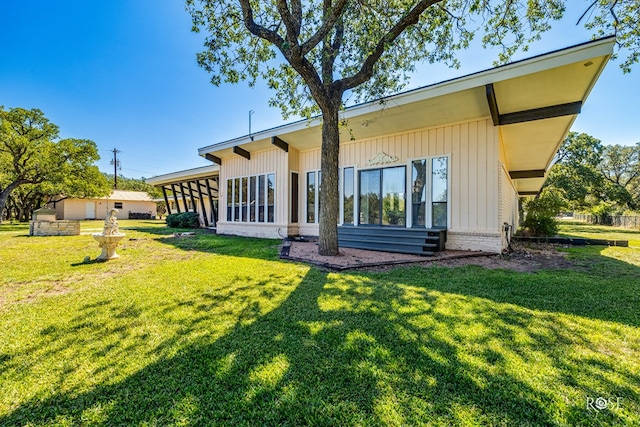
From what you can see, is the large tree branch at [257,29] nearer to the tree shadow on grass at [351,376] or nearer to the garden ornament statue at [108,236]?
the garden ornament statue at [108,236]

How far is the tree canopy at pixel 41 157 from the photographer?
649 inches

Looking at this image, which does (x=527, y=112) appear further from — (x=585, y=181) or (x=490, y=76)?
(x=585, y=181)

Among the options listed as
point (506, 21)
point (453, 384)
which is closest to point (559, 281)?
point (453, 384)

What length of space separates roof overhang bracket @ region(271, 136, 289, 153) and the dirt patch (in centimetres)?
500

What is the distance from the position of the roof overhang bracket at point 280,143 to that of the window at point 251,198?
129 cm

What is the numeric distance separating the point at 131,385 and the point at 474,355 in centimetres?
269

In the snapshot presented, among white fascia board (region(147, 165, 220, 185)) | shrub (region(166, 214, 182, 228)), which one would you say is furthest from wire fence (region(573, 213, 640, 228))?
shrub (region(166, 214, 182, 228))

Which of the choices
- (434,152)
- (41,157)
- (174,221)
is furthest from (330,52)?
(41,157)

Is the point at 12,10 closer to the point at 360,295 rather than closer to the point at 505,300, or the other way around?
the point at 360,295

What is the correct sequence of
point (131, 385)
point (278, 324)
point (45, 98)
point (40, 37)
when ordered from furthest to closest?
point (45, 98) < point (40, 37) < point (278, 324) < point (131, 385)

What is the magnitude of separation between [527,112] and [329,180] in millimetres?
5545

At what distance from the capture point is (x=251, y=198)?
12484mm

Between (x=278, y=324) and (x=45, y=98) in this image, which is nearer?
(x=278, y=324)

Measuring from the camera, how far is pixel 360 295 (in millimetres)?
3918
